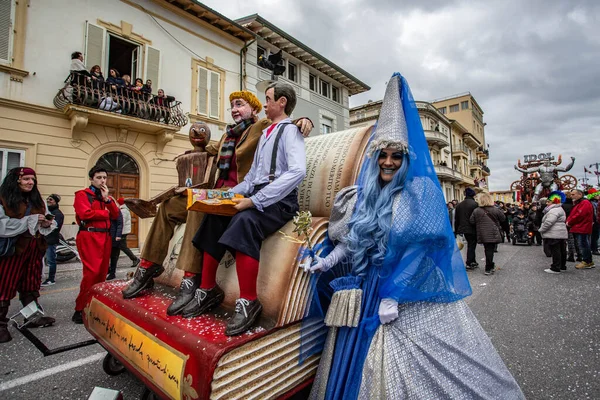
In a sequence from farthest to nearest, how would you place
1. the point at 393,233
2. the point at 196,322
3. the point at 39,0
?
the point at 39,0 → the point at 393,233 → the point at 196,322

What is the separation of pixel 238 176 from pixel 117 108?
29.7 ft

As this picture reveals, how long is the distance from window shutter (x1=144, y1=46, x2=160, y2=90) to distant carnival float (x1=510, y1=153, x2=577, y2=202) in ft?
52.5

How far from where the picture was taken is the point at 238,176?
2.21 metres

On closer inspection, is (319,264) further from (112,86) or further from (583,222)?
(112,86)

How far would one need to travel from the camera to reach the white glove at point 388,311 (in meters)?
1.65

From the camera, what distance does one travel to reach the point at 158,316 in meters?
1.64

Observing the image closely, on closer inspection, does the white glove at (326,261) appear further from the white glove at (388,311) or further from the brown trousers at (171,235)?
the brown trousers at (171,235)

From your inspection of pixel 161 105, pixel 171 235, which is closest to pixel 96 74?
pixel 161 105

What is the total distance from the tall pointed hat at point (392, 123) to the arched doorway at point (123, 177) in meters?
9.81

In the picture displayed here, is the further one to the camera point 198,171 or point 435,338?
→ point 198,171

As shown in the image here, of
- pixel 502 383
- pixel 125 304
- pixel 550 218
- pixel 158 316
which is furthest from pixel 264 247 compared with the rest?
pixel 550 218

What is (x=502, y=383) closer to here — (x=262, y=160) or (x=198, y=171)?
(x=262, y=160)

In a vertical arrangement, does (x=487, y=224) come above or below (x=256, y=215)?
below

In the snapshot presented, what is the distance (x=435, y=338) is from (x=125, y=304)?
183 cm
